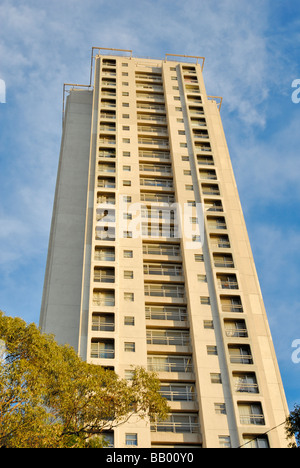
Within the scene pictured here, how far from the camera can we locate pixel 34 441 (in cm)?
2155

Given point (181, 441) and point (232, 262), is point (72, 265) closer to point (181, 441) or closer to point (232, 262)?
point (232, 262)

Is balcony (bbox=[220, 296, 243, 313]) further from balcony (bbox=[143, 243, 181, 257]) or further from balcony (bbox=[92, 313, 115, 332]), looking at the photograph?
balcony (bbox=[92, 313, 115, 332])

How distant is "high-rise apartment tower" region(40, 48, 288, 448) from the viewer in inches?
1519

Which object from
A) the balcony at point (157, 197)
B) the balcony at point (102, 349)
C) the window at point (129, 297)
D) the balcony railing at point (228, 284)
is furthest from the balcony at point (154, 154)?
the balcony at point (102, 349)

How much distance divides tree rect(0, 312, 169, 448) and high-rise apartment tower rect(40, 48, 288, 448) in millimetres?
10248

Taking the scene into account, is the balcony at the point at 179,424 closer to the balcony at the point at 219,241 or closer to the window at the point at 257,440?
the window at the point at 257,440

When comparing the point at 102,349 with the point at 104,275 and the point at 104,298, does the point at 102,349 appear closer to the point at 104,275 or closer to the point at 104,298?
the point at 104,298

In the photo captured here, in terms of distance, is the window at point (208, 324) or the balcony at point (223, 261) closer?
the window at point (208, 324)

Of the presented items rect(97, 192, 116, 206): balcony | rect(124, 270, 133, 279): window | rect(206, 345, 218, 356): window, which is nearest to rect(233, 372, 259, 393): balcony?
rect(206, 345, 218, 356): window

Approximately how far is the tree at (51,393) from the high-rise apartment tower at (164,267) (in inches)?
403

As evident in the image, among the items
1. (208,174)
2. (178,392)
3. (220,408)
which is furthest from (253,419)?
(208,174)

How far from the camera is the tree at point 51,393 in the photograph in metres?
21.6

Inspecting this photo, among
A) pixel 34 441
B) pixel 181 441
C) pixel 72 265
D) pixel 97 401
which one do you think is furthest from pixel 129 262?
pixel 34 441
